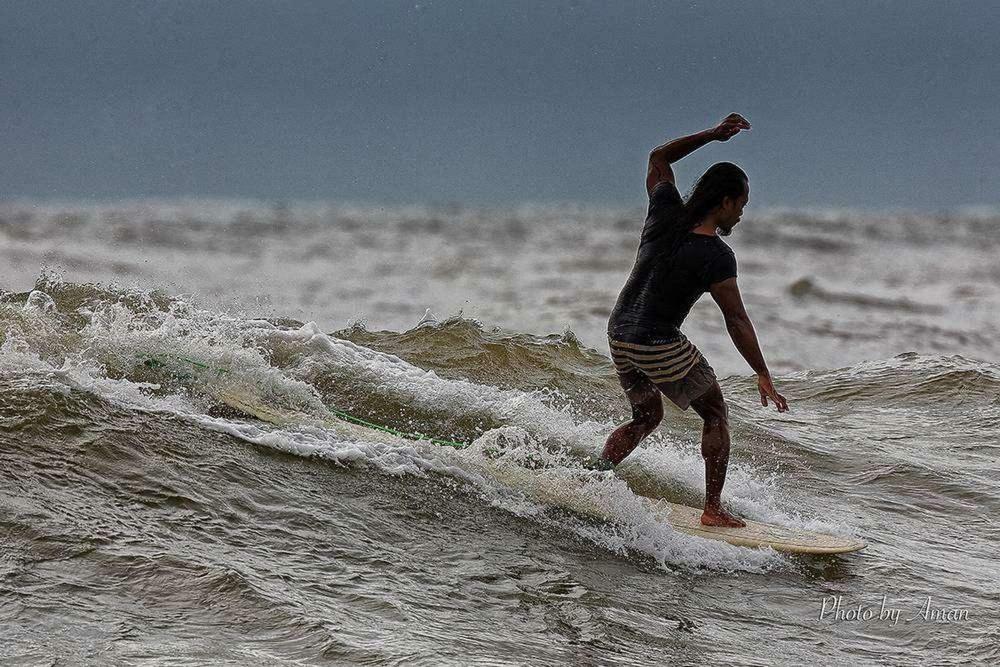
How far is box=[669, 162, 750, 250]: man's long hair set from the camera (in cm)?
585

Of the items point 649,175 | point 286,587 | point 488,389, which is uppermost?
point 649,175

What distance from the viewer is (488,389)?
8188mm

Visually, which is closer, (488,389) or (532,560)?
(532,560)

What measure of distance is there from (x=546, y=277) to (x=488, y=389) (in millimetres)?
20807

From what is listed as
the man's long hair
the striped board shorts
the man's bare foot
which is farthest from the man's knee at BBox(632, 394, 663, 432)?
the man's long hair

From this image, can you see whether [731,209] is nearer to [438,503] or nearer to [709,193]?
[709,193]

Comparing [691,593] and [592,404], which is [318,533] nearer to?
[691,593]

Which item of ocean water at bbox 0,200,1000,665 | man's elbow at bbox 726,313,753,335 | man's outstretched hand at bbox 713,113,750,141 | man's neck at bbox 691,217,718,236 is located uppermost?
man's outstretched hand at bbox 713,113,750,141

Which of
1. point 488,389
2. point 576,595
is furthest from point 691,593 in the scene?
point 488,389

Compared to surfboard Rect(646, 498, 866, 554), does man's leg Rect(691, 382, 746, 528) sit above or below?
above

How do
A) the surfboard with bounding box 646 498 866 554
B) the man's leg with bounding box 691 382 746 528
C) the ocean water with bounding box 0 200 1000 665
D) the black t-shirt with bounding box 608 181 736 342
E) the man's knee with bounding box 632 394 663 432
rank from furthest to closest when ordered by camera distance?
1. the man's knee with bounding box 632 394 663 432
2. the man's leg with bounding box 691 382 746 528
3. the surfboard with bounding box 646 498 866 554
4. the black t-shirt with bounding box 608 181 736 342
5. the ocean water with bounding box 0 200 1000 665

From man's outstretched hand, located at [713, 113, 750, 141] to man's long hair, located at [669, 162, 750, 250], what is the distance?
0.15 metres

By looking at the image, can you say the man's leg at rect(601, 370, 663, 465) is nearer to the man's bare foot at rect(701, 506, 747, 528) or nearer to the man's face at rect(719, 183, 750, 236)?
the man's bare foot at rect(701, 506, 747, 528)

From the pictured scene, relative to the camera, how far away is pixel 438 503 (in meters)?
6.00
